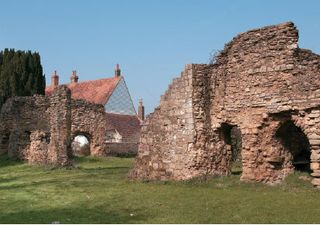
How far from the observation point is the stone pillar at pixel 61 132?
21.2 meters

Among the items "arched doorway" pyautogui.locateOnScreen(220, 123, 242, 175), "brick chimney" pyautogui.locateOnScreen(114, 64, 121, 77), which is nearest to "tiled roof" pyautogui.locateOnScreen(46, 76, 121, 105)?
"brick chimney" pyautogui.locateOnScreen(114, 64, 121, 77)

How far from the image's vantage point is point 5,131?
27.3 metres

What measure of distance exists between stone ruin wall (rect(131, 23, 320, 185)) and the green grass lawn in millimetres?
693

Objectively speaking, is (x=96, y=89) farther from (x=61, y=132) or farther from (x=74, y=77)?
(x=61, y=132)

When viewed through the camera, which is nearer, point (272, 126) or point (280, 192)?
point (280, 192)

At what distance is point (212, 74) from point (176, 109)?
154cm

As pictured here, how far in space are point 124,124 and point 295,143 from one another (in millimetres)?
29263

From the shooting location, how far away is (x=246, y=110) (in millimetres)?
13664

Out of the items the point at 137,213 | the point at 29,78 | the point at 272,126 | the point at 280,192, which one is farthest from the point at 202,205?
the point at 29,78

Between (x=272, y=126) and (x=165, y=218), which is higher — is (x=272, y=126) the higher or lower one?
the higher one

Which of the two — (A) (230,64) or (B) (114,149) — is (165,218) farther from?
(B) (114,149)

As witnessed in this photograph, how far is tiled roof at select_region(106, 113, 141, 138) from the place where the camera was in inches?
1642

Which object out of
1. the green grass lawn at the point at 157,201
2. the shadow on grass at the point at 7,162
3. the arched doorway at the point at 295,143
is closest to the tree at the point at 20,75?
the shadow on grass at the point at 7,162

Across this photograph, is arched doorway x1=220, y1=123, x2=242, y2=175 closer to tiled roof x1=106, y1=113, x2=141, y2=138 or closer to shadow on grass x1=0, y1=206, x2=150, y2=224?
shadow on grass x1=0, y1=206, x2=150, y2=224
